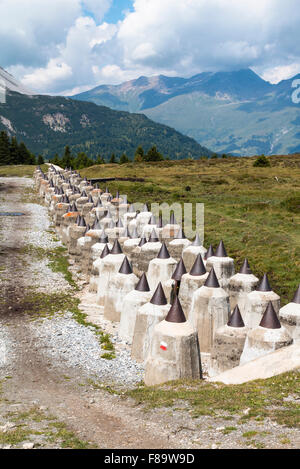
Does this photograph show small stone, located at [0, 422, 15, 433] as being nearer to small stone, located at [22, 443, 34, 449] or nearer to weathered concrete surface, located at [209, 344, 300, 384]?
small stone, located at [22, 443, 34, 449]

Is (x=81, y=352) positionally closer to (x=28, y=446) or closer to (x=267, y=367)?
(x=267, y=367)

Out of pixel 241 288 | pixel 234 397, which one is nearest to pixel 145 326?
pixel 241 288

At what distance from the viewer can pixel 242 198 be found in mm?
61844

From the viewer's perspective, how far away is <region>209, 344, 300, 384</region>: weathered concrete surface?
595 inches

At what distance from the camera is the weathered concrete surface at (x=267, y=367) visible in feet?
49.6

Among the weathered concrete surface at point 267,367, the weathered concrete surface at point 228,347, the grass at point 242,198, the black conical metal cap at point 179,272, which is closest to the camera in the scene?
the weathered concrete surface at point 267,367

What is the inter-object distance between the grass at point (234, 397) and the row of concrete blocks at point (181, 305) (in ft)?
4.04

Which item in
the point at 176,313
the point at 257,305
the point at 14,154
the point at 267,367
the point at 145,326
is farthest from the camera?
the point at 14,154

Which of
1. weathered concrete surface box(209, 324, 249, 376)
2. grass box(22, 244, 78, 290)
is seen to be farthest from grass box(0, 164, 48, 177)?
weathered concrete surface box(209, 324, 249, 376)

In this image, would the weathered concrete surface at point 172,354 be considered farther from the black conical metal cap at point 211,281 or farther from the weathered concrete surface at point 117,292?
the weathered concrete surface at point 117,292

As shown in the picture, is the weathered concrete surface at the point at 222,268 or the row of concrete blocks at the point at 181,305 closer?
the row of concrete blocks at the point at 181,305

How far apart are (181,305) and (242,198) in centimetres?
4193

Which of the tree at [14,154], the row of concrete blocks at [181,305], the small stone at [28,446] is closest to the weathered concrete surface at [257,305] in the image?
the row of concrete blocks at [181,305]

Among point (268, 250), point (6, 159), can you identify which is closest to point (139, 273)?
point (268, 250)
